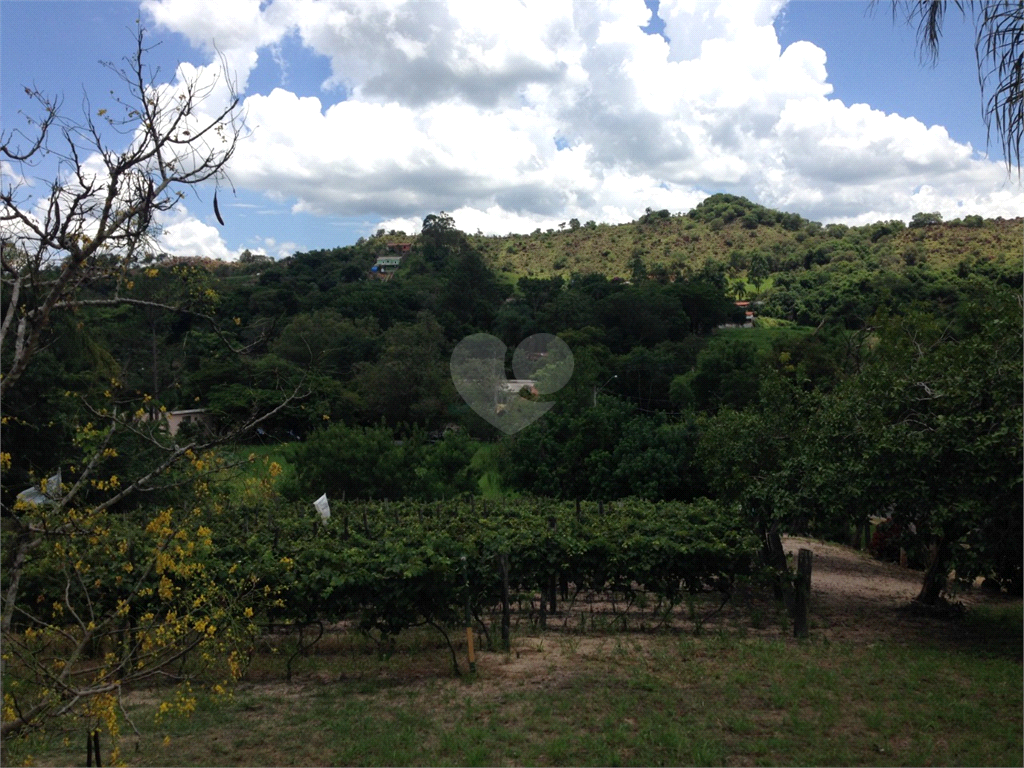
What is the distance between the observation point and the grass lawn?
560 cm

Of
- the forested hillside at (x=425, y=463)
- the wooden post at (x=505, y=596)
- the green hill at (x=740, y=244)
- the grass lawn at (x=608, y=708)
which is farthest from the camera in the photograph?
the green hill at (x=740, y=244)

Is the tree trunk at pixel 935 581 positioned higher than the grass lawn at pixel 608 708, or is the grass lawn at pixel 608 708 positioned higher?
the tree trunk at pixel 935 581

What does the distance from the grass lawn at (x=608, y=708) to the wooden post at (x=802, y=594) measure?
0.77 ft

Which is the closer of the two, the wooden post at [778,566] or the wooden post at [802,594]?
the wooden post at [802,594]

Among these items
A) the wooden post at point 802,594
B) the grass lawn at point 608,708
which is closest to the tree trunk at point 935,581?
the grass lawn at point 608,708

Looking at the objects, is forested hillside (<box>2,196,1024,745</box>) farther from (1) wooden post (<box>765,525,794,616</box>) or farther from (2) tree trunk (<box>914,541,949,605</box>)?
(1) wooden post (<box>765,525,794,616</box>)

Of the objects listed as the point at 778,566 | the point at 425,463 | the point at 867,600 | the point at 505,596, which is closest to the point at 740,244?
the point at 425,463

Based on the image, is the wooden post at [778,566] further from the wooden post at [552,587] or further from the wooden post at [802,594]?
the wooden post at [552,587]

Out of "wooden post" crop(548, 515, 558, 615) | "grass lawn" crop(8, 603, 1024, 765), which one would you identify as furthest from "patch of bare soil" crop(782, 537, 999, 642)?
"wooden post" crop(548, 515, 558, 615)

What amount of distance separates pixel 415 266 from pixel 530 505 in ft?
200

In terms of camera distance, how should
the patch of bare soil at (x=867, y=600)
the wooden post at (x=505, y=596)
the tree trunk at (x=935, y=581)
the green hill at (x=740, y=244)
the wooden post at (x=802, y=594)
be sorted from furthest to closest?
1. the green hill at (x=740, y=244)
2. the tree trunk at (x=935, y=581)
3. the patch of bare soil at (x=867, y=600)
4. the wooden post at (x=802, y=594)
5. the wooden post at (x=505, y=596)

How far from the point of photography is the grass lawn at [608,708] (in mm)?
5598

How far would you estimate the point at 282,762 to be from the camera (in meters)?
5.57

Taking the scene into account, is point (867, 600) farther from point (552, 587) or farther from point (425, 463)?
point (425, 463)
